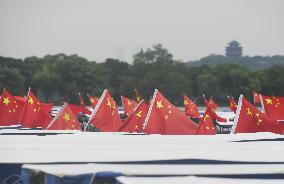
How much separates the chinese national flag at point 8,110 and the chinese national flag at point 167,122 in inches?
388

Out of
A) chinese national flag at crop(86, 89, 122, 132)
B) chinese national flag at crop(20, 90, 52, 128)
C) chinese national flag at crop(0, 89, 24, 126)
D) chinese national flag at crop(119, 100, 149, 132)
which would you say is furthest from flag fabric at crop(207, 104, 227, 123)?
chinese national flag at crop(0, 89, 24, 126)

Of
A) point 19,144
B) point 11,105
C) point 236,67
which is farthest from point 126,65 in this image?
point 19,144

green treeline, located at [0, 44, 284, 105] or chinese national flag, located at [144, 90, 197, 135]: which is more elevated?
chinese national flag, located at [144, 90, 197, 135]

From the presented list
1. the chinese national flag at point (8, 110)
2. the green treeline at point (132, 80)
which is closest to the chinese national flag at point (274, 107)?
the chinese national flag at point (8, 110)

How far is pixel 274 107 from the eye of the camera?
42719mm

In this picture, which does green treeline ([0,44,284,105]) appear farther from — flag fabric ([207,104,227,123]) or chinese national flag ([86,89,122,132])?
chinese national flag ([86,89,122,132])

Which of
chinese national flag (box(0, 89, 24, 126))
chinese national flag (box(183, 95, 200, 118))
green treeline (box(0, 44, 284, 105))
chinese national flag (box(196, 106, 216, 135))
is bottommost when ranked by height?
green treeline (box(0, 44, 284, 105))

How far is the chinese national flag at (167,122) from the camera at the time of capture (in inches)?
1473

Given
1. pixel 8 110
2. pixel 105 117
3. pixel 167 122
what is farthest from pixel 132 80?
pixel 167 122

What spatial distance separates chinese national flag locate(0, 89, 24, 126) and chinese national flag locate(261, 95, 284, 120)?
12975 millimetres

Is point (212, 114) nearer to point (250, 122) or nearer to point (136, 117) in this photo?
point (136, 117)

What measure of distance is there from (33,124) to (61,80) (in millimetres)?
80114

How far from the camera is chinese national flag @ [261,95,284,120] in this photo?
42406 mm

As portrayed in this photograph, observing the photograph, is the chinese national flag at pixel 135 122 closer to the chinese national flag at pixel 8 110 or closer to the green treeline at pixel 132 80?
the chinese national flag at pixel 8 110
